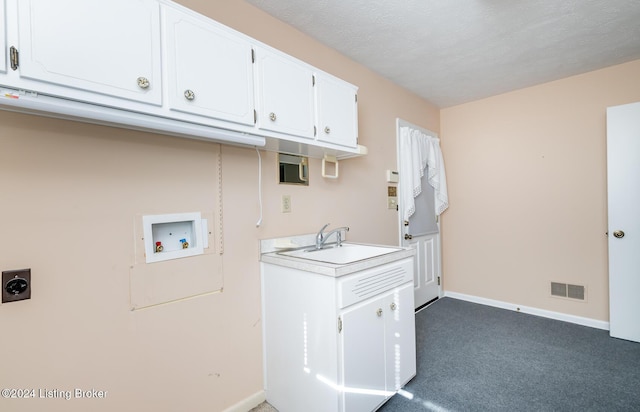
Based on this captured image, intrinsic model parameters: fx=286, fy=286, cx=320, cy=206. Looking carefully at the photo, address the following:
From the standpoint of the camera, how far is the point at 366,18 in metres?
1.90

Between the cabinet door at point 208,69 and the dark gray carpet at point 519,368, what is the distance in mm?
1944

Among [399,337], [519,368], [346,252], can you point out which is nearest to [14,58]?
[346,252]

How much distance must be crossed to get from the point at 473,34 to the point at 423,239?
6.87ft

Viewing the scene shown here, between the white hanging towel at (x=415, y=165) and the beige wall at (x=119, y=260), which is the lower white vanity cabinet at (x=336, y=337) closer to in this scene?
A: the beige wall at (x=119, y=260)

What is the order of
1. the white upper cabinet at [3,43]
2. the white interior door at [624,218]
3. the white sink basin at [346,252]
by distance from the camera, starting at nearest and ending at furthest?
the white upper cabinet at [3,43] < the white sink basin at [346,252] < the white interior door at [624,218]

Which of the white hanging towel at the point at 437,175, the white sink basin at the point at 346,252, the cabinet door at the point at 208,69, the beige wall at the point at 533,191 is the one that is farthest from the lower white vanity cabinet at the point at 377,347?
the beige wall at the point at 533,191

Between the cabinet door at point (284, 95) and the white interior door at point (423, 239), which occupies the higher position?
the cabinet door at point (284, 95)

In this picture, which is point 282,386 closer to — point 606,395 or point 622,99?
point 606,395

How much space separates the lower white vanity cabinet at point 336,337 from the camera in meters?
1.45

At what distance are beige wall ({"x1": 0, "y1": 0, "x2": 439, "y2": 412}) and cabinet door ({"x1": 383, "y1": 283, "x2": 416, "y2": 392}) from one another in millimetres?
803

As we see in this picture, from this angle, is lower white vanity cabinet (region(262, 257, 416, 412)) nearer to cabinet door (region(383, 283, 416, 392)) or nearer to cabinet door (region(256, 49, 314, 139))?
cabinet door (region(383, 283, 416, 392))

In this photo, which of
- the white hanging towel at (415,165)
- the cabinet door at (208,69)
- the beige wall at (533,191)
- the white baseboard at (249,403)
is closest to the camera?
the cabinet door at (208,69)

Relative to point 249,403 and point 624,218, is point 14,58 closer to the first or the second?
point 249,403

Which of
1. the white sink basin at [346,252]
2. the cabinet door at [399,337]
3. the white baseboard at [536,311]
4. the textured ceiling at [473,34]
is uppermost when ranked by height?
the textured ceiling at [473,34]
